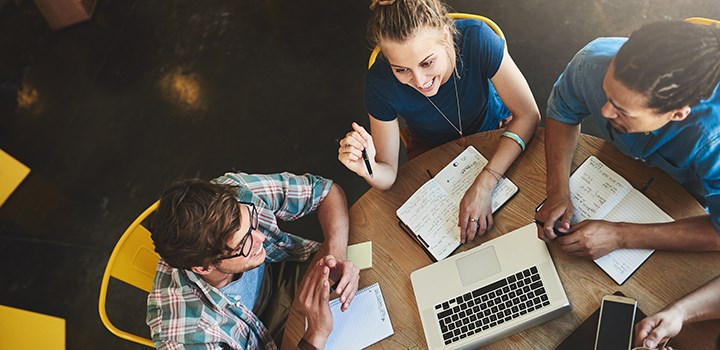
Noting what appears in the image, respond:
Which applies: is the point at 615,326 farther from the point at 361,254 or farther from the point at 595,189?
the point at 361,254

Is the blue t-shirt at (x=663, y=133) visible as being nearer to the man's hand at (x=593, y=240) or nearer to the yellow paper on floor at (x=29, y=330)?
the man's hand at (x=593, y=240)

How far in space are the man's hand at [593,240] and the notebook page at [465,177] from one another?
9.6 inches

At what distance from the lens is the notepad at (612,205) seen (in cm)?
149

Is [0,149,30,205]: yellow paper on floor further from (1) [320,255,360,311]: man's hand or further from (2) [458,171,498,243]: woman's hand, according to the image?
(2) [458,171,498,243]: woman's hand

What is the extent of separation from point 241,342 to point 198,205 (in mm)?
485

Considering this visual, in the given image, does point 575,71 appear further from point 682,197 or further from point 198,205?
point 198,205

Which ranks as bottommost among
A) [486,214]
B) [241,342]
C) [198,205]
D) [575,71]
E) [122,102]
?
[122,102]

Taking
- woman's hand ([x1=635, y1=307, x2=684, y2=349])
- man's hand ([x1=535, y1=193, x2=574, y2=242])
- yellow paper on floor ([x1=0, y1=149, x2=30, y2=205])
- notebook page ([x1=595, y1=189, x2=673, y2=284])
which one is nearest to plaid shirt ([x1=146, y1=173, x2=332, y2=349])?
man's hand ([x1=535, y1=193, x2=574, y2=242])

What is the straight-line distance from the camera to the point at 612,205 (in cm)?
156

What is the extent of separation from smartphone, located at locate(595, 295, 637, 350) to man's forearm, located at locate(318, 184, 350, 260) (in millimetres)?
734

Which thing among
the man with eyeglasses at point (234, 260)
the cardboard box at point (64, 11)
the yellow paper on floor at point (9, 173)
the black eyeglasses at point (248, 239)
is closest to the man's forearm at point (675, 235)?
the man with eyeglasses at point (234, 260)

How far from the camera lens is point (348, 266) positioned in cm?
168

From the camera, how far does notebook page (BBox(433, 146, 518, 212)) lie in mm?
1690

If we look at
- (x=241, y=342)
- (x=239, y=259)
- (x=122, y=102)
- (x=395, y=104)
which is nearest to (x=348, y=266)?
(x=239, y=259)
